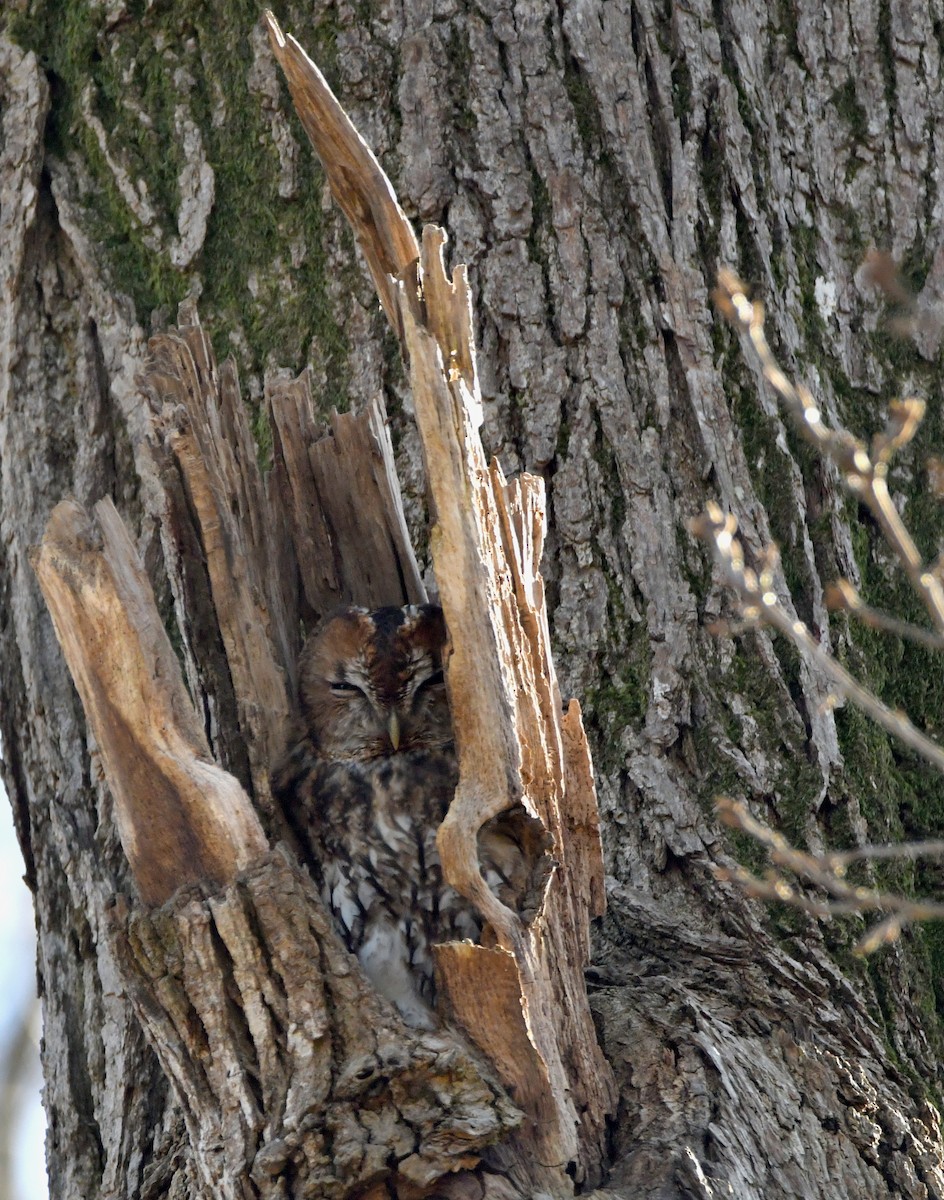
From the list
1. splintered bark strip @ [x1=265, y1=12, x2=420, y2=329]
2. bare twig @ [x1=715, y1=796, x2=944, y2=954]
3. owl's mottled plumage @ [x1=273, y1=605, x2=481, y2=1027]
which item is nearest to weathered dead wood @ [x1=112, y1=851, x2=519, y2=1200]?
owl's mottled plumage @ [x1=273, y1=605, x2=481, y2=1027]

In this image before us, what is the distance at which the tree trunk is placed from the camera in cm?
267

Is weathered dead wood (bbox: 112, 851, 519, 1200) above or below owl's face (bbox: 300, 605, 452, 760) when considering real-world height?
below

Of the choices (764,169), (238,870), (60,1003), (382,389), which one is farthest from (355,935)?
(764,169)

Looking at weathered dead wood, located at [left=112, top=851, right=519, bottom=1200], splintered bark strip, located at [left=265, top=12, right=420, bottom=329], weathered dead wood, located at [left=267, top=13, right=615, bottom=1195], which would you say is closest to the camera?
weathered dead wood, located at [left=112, top=851, right=519, bottom=1200]

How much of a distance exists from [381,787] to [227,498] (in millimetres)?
741

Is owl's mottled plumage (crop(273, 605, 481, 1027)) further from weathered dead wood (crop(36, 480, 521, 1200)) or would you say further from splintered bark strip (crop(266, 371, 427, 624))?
weathered dead wood (crop(36, 480, 521, 1200))

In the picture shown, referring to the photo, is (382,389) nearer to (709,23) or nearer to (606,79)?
(606,79)

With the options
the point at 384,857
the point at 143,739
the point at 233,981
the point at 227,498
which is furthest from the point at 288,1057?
the point at 227,498

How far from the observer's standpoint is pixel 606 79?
3.23 metres

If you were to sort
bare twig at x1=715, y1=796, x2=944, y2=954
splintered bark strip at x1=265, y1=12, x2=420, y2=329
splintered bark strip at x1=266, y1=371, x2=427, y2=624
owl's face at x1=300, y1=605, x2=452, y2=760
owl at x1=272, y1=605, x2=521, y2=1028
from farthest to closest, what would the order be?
1. owl's face at x1=300, y1=605, x2=452, y2=760
2. splintered bark strip at x1=266, y1=371, x2=427, y2=624
3. owl at x1=272, y1=605, x2=521, y2=1028
4. splintered bark strip at x1=265, y1=12, x2=420, y2=329
5. bare twig at x1=715, y1=796, x2=944, y2=954

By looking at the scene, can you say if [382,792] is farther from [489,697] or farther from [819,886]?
[819,886]

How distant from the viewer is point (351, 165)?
95.4 inches

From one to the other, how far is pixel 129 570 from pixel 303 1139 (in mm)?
938

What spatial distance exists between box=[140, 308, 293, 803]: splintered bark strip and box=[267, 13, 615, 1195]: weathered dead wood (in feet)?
1.37
